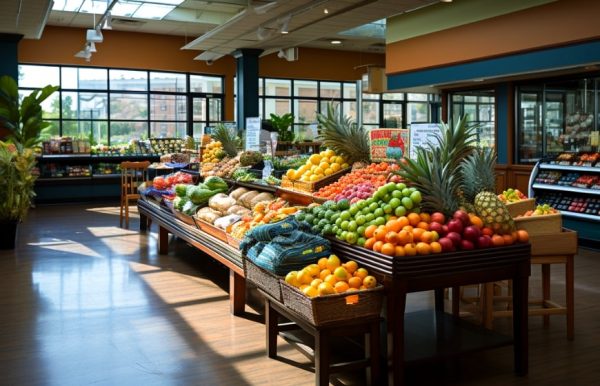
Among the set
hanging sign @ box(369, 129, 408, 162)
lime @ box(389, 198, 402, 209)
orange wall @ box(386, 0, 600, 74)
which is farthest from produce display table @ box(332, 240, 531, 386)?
orange wall @ box(386, 0, 600, 74)

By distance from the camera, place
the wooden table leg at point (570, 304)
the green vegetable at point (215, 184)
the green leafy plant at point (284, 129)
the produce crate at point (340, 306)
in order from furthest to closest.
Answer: the green leafy plant at point (284, 129) → the green vegetable at point (215, 184) → the wooden table leg at point (570, 304) → the produce crate at point (340, 306)

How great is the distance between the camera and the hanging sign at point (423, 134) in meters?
4.51

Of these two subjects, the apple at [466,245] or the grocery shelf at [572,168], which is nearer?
the apple at [466,245]

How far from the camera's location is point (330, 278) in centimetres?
359

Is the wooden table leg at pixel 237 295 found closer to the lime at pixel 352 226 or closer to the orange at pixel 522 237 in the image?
the lime at pixel 352 226

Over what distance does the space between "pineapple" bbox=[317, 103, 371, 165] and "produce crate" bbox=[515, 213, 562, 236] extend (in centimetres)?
164

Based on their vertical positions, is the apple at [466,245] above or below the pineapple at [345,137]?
below

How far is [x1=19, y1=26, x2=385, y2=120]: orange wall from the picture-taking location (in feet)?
47.9

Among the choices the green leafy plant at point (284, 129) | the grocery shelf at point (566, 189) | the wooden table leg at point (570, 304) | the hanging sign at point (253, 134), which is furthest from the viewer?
the green leafy plant at point (284, 129)

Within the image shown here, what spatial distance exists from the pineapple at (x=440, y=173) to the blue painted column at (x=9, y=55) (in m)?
11.1

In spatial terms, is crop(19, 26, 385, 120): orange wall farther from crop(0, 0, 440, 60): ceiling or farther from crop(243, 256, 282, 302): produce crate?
crop(243, 256, 282, 302): produce crate

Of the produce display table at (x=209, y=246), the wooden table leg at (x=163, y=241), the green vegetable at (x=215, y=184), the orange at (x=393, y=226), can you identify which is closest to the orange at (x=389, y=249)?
the orange at (x=393, y=226)

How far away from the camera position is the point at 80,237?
355 inches

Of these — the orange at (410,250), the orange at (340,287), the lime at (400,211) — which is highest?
the lime at (400,211)
